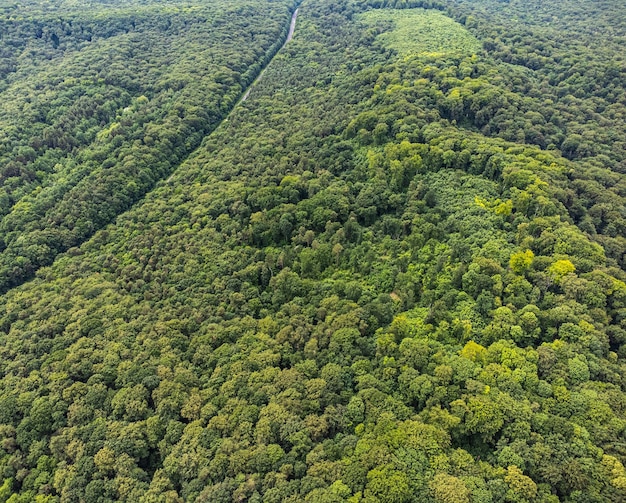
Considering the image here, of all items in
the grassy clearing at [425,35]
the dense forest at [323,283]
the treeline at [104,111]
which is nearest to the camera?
the dense forest at [323,283]

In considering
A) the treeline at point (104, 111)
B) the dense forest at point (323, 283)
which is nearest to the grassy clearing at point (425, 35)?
the dense forest at point (323, 283)

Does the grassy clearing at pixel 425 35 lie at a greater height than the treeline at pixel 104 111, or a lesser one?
greater

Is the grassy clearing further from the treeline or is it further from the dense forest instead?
the treeline

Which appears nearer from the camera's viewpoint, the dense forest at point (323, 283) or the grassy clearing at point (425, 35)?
the dense forest at point (323, 283)

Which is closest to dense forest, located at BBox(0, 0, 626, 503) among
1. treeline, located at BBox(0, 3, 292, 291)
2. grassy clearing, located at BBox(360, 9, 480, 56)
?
treeline, located at BBox(0, 3, 292, 291)

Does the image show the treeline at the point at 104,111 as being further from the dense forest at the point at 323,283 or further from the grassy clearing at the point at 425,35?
the grassy clearing at the point at 425,35
